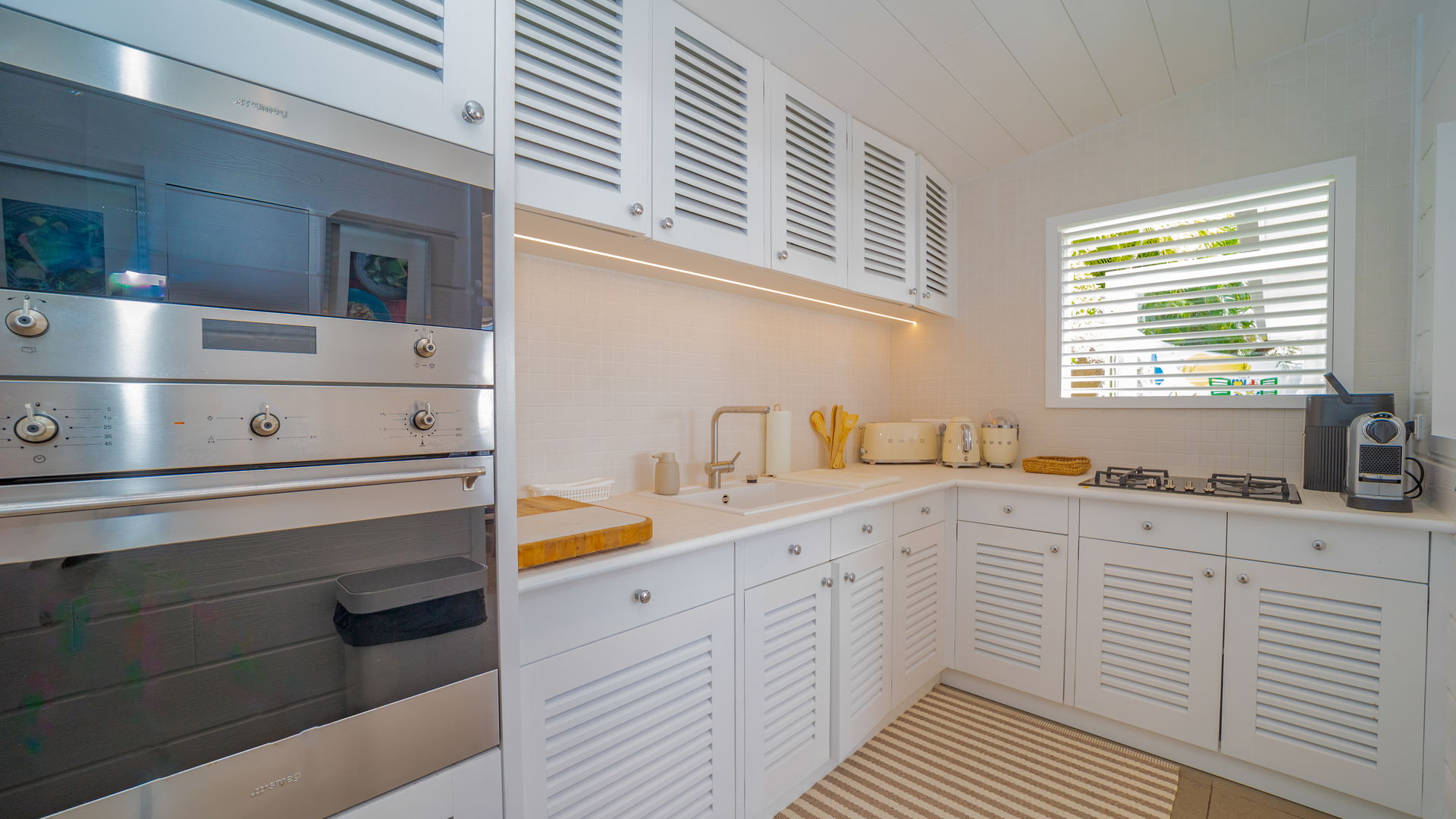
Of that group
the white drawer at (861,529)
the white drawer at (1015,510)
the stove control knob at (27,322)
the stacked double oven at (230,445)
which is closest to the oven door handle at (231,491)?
the stacked double oven at (230,445)

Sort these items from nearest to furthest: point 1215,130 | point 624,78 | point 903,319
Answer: point 624,78 → point 1215,130 → point 903,319

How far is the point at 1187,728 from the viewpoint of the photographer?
2.03 meters

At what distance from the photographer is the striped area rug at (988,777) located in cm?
182

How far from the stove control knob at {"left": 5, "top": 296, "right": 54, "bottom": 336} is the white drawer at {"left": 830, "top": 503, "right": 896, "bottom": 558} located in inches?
65.5

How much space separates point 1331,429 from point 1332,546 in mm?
498

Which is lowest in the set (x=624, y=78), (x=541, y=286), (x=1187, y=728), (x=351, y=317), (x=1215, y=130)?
(x=1187, y=728)

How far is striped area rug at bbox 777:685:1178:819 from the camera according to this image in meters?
1.82

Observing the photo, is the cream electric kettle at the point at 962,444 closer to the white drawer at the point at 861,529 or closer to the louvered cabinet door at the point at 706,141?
the white drawer at the point at 861,529

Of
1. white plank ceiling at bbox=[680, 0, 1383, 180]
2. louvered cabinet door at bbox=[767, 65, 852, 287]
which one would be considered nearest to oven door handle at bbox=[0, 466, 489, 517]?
louvered cabinet door at bbox=[767, 65, 852, 287]

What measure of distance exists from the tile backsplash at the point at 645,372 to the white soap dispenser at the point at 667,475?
10 centimetres

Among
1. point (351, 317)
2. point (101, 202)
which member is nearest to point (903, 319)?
point (351, 317)

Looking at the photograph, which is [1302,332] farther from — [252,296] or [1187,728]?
[252,296]

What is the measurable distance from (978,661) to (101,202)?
281 cm

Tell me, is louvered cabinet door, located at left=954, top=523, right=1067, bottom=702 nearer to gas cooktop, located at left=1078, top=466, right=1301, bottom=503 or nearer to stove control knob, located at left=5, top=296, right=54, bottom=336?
gas cooktop, located at left=1078, top=466, right=1301, bottom=503
